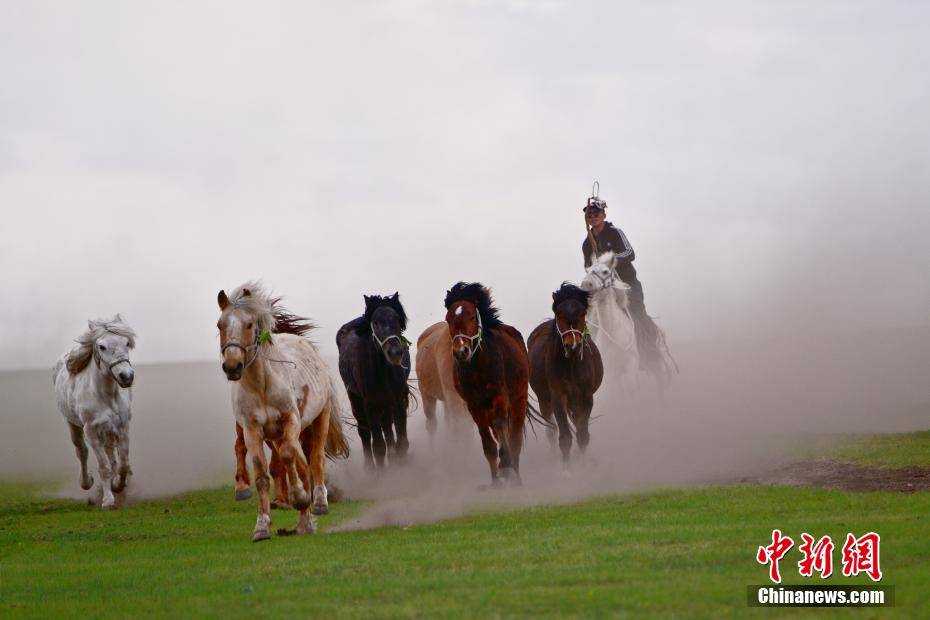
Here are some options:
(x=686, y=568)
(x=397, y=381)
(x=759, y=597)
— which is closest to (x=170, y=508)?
(x=397, y=381)

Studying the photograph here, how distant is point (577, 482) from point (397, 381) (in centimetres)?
350

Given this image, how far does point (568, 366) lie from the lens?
19938mm

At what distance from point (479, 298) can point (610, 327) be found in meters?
5.54

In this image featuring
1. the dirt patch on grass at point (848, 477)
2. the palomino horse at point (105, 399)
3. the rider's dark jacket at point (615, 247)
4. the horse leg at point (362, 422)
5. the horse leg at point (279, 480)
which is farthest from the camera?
the rider's dark jacket at point (615, 247)

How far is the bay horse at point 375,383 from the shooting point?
1969 centimetres

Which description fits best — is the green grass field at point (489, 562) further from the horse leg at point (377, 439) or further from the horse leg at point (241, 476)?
the horse leg at point (377, 439)

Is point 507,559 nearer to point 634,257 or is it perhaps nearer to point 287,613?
point 287,613

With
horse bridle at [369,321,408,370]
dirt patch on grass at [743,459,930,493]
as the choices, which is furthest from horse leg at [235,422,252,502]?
dirt patch on grass at [743,459,930,493]

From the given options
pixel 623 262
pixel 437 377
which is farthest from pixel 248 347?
pixel 623 262

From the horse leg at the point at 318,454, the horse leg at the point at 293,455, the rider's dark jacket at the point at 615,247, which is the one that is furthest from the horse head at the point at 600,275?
the horse leg at the point at 293,455

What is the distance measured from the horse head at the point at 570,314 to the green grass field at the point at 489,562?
385 cm

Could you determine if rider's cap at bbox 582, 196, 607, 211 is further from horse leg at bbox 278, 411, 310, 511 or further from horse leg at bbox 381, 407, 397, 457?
horse leg at bbox 278, 411, 310, 511

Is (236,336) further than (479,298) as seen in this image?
No

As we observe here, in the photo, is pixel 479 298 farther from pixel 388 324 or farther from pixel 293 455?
pixel 293 455
